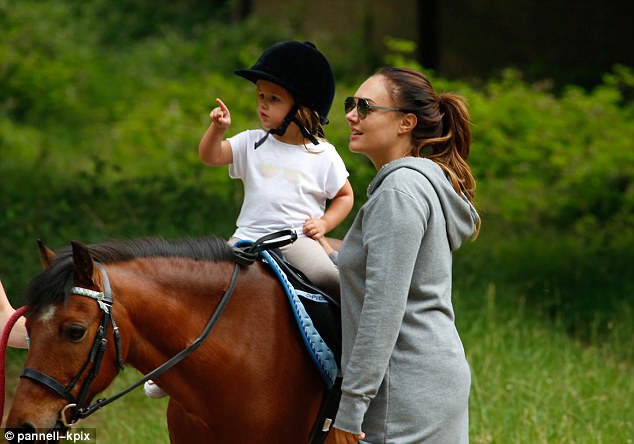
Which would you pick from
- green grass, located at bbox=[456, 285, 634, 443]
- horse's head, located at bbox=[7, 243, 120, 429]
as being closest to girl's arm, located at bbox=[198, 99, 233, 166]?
horse's head, located at bbox=[7, 243, 120, 429]

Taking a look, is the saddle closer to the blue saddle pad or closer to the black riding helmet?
the blue saddle pad

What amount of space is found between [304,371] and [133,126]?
1041 centimetres

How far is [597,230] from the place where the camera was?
32.5 feet

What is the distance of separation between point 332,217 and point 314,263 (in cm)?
30

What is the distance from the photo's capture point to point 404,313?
2816mm

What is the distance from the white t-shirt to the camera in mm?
3486

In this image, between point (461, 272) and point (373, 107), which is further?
point (461, 272)

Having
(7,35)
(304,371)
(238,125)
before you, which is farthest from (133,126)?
(304,371)

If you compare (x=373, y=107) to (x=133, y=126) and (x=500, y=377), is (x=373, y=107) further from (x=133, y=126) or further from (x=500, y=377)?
(x=133, y=126)

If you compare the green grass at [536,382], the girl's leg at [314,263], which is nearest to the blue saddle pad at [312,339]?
the girl's leg at [314,263]

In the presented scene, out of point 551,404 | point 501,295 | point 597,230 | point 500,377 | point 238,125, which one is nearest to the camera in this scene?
point 551,404

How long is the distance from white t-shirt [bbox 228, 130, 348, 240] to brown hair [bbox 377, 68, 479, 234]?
63cm

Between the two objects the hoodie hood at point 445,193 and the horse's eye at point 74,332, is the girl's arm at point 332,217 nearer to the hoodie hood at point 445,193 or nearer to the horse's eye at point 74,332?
the hoodie hood at point 445,193

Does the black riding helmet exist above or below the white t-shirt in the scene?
above
